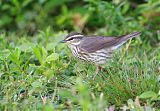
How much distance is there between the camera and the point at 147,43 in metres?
9.03

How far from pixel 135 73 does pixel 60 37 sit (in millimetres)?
2246

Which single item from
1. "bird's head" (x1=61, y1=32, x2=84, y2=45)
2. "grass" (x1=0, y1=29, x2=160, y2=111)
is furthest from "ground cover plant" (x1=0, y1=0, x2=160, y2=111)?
"bird's head" (x1=61, y1=32, x2=84, y2=45)

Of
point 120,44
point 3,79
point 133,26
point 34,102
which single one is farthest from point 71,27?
point 34,102

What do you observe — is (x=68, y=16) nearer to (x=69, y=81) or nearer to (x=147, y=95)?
(x=69, y=81)

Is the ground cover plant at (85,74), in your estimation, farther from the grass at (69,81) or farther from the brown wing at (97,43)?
the brown wing at (97,43)

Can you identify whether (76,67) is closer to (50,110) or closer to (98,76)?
(98,76)

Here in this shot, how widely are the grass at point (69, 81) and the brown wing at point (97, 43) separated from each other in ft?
0.58

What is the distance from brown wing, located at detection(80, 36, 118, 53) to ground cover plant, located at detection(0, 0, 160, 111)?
0.64ft

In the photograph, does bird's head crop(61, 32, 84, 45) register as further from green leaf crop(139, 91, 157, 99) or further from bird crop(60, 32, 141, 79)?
green leaf crop(139, 91, 157, 99)

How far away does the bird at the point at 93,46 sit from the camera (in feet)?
24.8

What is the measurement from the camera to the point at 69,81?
6609 mm

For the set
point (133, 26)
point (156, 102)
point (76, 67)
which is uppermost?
point (133, 26)

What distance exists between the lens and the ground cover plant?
5773 millimetres

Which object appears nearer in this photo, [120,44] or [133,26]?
[120,44]
